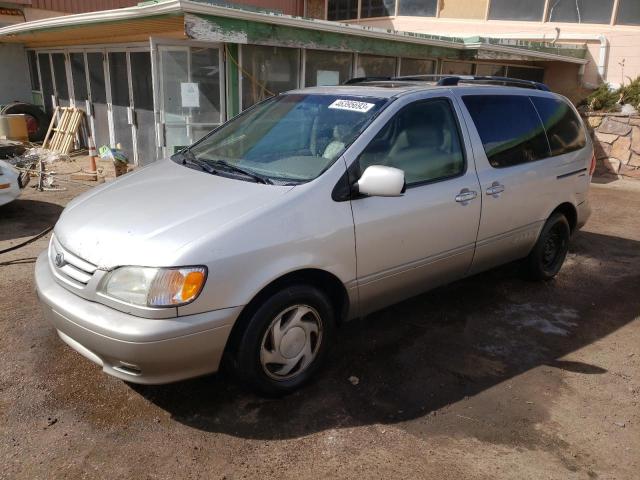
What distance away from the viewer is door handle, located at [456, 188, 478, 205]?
144 inches

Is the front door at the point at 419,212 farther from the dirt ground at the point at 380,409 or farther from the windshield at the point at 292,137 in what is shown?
the dirt ground at the point at 380,409

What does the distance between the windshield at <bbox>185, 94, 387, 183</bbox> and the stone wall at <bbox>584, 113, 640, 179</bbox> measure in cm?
994

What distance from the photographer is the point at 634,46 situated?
42.3ft

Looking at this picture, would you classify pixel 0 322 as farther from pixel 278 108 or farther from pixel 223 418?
pixel 278 108

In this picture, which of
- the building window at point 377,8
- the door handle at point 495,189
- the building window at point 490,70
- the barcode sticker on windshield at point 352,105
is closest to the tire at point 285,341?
the barcode sticker on windshield at point 352,105

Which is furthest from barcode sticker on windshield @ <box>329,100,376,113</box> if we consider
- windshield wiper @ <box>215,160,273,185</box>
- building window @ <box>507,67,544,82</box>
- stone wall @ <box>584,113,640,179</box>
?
building window @ <box>507,67,544,82</box>

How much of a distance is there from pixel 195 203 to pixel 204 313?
646 mm

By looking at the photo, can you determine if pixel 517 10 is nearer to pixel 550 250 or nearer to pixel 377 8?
pixel 377 8

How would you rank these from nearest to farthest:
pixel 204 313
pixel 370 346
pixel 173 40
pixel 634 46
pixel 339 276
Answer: pixel 204 313 → pixel 339 276 → pixel 370 346 → pixel 173 40 → pixel 634 46

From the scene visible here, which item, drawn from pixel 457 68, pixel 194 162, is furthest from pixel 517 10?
pixel 194 162

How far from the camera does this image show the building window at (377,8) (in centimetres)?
1569

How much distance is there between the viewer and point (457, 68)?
12.6 metres

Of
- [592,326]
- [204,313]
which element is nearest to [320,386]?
[204,313]

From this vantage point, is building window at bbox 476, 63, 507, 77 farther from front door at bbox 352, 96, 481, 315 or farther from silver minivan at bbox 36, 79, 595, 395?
front door at bbox 352, 96, 481, 315
